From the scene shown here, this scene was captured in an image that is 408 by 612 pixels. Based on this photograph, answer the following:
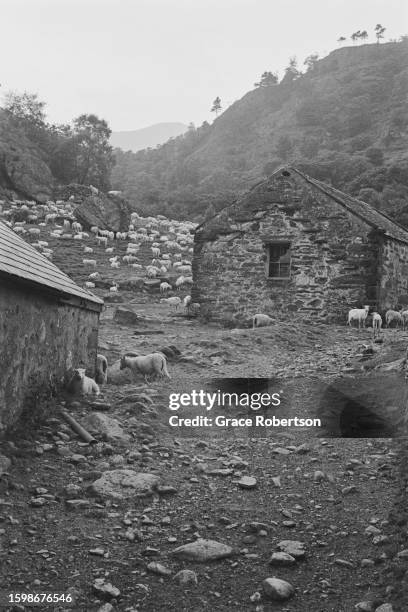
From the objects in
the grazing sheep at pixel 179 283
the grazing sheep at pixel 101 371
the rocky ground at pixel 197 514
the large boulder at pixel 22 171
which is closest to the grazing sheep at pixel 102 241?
the grazing sheep at pixel 179 283

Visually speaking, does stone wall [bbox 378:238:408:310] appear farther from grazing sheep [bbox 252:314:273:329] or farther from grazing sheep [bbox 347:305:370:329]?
grazing sheep [bbox 252:314:273:329]

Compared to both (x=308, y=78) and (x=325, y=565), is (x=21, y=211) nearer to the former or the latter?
(x=325, y=565)

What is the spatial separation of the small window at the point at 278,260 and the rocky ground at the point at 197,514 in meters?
9.51

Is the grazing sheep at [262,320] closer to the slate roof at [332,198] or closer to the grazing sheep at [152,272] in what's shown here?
the slate roof at [332,198]

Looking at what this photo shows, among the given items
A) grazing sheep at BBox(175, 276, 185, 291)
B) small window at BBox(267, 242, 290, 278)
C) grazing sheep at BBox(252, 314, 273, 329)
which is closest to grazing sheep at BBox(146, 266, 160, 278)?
grazing sheep at BBox(175, 276, 185, 291)

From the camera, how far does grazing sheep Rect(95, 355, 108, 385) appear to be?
30.3 ft

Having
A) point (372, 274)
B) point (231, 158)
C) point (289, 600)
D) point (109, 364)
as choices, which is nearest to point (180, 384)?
point (109, 364)

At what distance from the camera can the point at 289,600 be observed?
3.82 m

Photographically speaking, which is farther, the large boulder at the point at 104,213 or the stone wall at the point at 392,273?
the large boulder at the point at 104,213

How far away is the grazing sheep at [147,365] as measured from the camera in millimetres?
9703

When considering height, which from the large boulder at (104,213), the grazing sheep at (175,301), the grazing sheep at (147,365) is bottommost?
the grazing sheep at (147,365)

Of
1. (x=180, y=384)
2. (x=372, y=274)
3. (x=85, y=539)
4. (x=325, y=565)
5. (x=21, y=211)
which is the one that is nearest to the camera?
(x=325, y=565)

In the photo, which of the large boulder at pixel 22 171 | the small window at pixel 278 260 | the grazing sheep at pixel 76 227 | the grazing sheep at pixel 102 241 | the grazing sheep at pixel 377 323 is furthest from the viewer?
the large boulder at pixel 22 171

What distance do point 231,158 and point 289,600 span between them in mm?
85946
